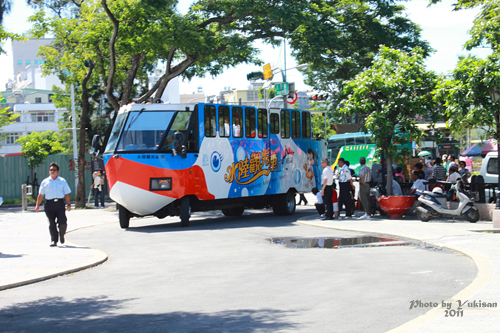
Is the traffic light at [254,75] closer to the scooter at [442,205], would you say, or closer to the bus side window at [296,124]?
the bus side window at [296,124]

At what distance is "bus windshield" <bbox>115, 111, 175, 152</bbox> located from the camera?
15875 millimetres

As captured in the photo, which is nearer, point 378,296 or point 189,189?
point 378,296

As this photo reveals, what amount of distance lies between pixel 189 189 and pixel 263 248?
5.05 metres

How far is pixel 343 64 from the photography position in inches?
957

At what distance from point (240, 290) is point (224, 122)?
10.1 m

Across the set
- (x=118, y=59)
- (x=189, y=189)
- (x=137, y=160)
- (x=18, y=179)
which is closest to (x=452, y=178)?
(x=189, y=189)

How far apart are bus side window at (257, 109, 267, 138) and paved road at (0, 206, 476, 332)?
262 inches

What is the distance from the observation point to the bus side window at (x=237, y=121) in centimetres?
1778

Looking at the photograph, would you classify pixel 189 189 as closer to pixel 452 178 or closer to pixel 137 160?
pixel 137 160

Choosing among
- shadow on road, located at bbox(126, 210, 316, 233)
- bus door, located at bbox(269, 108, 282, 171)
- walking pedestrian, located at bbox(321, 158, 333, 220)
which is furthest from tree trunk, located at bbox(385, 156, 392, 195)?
bus door, located at bbox(269, 108, 282, 171)

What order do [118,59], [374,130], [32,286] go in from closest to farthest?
[32,286]
[374,130]
[118,59]

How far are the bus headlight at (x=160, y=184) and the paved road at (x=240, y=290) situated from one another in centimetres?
340

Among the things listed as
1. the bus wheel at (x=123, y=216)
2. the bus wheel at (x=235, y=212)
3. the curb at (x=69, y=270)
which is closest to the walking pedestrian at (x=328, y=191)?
the bus wheel at (x=235, y=212)

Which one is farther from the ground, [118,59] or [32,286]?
[118,59]
